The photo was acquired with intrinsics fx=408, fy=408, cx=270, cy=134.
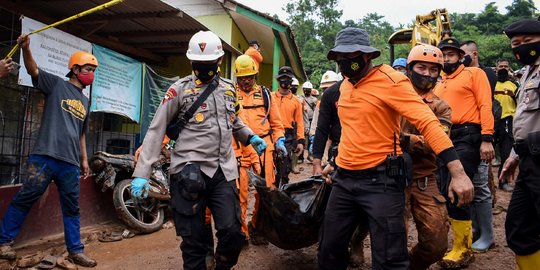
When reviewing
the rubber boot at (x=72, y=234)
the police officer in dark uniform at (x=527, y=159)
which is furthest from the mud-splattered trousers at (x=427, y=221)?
the rubber boot at (x=72, y=234)

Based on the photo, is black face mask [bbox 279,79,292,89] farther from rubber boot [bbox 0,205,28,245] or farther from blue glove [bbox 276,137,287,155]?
rubber boot [bbox 0,205,28,245]

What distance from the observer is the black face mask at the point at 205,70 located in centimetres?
338

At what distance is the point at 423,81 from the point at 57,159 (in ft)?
12.3

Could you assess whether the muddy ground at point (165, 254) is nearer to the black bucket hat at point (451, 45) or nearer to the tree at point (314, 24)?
the black bucket hat at point (451, 45)

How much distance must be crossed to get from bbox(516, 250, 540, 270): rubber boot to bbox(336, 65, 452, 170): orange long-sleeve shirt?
4.46ft

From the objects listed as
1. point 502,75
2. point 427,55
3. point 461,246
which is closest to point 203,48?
point 427,55

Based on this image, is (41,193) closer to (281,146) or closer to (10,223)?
(10,223)

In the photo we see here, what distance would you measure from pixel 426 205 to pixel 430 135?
102cm

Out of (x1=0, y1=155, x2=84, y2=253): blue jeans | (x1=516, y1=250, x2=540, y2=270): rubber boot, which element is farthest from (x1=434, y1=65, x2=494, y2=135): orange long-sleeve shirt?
(x1=0, y1=155, x2=84, y2=253): blue jeans

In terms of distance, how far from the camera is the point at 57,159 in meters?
4.29

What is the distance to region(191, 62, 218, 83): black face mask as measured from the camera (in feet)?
11.1

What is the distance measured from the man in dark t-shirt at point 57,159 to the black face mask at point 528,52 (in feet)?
14.0

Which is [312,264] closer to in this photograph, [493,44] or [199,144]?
[199,144]

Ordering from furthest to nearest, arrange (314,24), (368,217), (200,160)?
(314,24) → (200,160) → (368,217)
